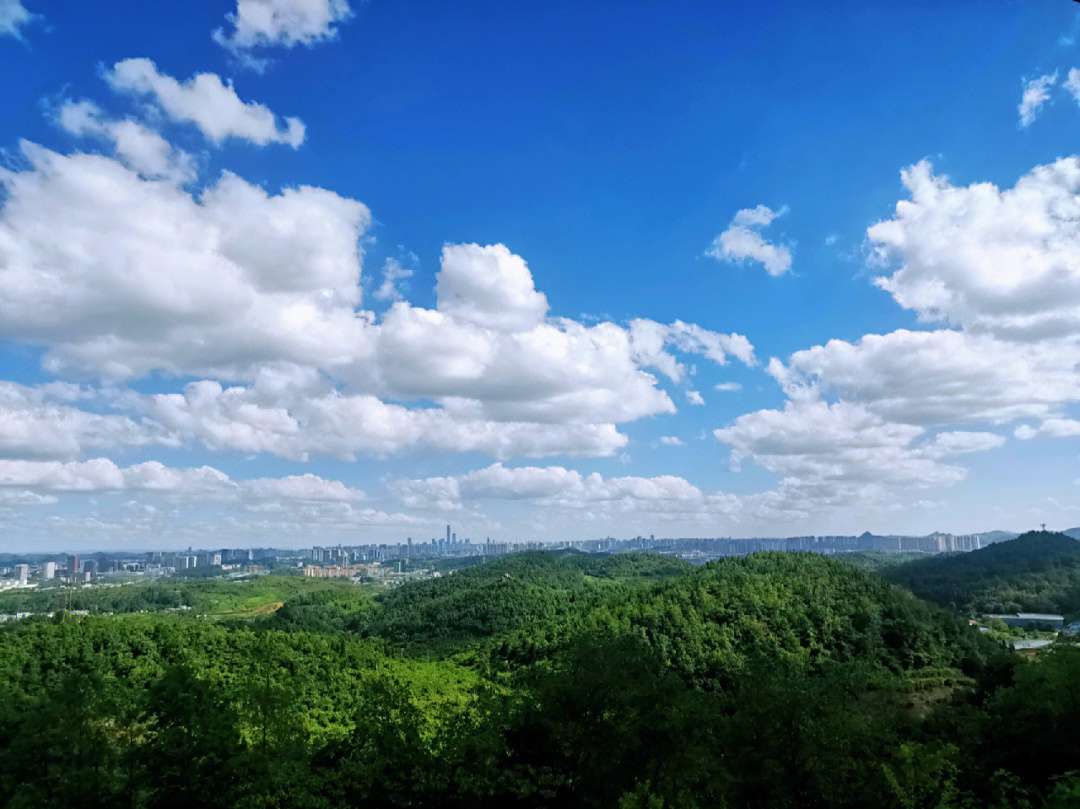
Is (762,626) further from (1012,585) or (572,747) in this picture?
(1012,585)

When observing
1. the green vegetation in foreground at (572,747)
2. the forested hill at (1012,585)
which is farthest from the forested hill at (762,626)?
the forested hill at (1012,585)

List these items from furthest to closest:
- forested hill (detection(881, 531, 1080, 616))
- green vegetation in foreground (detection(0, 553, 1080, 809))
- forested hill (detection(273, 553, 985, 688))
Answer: forested hill (detection(881, 531, 1080, 616))
forested hill (detection(273, 553, 985, 688))
green vegetation in foreground (detection(0, 553, 1080, 809))

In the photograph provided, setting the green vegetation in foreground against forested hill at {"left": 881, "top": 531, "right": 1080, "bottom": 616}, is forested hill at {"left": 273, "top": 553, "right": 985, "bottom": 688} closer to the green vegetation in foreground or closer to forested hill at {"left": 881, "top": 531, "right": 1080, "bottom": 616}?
the green vegetation in foreground

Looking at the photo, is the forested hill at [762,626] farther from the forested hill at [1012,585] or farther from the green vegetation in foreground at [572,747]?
the forested hill at [1012,585]

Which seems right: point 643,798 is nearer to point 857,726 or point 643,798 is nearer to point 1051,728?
point 857,726

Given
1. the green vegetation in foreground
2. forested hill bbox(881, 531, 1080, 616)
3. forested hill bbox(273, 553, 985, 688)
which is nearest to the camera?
the green vegetation in foreground

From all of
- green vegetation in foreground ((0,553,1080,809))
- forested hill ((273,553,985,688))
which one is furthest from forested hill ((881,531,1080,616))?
green vegetation in foreground ((0,553,1080,809))

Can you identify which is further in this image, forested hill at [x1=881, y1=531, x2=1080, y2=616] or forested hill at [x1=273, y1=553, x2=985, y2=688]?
forested hill at [x1=881, y1=531, x2=1080, y2=616]

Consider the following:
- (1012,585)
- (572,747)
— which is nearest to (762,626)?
(572,747)

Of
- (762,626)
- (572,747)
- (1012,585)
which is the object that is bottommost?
(1012,585)

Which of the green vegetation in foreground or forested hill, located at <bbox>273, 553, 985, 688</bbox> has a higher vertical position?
the green vegetation in foreground

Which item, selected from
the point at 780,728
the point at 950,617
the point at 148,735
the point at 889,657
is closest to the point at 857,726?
the point at 780,728
